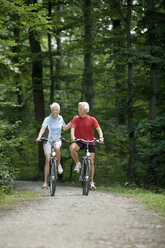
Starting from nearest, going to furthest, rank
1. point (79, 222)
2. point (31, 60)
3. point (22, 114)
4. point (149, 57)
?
1. point (79, 222)
2. point (149, 57)
3. point (31, 60)
4. point (22, 114)

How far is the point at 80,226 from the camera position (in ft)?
18.4

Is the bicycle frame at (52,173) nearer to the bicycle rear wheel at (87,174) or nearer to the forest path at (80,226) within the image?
the bicycle rear wheel at (87,174)

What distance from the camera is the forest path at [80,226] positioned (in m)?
4.79

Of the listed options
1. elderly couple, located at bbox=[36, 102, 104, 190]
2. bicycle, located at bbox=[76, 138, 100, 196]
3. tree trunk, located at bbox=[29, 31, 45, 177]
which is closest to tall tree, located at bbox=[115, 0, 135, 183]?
tree trunk, located at bbox=[29, 31, 45, 177]

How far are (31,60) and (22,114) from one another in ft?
19.3

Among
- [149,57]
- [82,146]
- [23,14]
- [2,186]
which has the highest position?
[23,14]

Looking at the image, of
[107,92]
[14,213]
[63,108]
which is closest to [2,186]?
[14,213]

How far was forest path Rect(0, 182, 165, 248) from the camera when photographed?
4.79m

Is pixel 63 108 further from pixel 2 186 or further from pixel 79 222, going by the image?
pixel 79 222

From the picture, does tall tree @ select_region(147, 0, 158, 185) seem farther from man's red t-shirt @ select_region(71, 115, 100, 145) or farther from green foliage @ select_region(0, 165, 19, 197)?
green foliage @ select_region(0, 165, 19, 197)

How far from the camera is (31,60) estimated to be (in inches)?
650

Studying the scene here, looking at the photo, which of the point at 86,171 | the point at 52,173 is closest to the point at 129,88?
the point at 86,171

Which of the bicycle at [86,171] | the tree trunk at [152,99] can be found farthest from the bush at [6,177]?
the tree trunk at [152,99]


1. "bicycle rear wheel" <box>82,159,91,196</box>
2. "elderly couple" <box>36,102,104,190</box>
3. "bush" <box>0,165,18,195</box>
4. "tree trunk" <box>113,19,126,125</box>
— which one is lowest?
"bush" <box>0,165,18,195</box>
